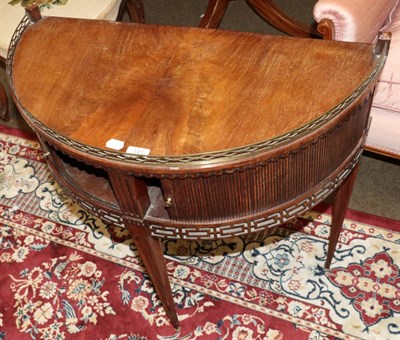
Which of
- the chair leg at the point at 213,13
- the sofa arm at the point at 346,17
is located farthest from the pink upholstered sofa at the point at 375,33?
the chair leg at the point at 213,13

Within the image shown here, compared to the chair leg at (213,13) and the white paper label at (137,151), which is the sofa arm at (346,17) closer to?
the white paper label at (137,151)

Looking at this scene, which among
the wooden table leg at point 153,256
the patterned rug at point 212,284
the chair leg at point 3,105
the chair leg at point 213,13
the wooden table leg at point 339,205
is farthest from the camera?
the chair leg at point 213,13

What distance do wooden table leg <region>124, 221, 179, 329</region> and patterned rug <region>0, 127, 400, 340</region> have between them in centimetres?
18

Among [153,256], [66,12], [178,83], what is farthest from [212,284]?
[66,12]

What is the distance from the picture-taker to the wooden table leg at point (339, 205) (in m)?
1.24

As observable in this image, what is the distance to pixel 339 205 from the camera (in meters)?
1.29

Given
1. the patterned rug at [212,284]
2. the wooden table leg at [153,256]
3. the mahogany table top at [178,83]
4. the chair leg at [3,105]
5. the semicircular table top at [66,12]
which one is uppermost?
the mahogany table top at [178,83]

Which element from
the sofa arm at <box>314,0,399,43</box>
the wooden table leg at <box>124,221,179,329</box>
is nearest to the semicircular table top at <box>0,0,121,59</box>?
the sofa arm at <box>314,0,399,43</box>

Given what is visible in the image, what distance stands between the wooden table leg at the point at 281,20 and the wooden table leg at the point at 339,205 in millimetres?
993

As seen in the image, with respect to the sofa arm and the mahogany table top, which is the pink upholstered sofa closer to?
the sofa arm

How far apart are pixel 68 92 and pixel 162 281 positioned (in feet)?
1.57

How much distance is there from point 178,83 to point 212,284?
689 mm

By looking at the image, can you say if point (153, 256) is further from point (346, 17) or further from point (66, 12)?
point (66, 12)

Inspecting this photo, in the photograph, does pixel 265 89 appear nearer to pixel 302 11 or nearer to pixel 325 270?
pixel 325 270
